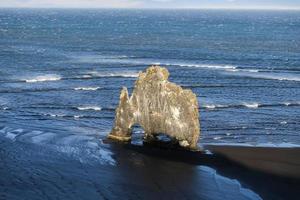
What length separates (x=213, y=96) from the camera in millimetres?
73500

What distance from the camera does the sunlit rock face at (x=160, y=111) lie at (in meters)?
47.2

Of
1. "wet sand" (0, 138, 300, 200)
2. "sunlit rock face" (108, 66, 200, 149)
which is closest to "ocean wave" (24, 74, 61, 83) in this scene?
"sunlit rock face" (108, 66, 200, 149)

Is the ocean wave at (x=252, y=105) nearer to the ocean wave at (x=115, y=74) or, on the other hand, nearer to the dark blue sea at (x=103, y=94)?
the dark blue sea at (x=103, y=94)

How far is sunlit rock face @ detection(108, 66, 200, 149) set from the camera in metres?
47.2

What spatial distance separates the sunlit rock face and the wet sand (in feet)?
5.27

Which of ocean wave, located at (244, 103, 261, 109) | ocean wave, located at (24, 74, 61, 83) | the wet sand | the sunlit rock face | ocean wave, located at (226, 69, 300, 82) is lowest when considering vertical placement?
ocean wave, located at (226, 69, 300, 82)

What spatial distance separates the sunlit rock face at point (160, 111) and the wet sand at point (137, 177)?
161 cm

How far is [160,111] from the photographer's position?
4797 cm

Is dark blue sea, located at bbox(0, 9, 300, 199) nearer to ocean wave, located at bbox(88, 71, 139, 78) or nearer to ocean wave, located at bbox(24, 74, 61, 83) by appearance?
ocean wave, located at bbox(24, 74, 61, 83)

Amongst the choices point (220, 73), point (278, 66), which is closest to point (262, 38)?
point (278, 66)

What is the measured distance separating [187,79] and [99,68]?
17.2 m

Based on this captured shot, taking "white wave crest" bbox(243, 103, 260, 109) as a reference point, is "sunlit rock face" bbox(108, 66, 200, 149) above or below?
above

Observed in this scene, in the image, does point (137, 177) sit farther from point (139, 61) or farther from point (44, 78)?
point (139, 61)

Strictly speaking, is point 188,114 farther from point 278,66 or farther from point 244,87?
point 278,66
